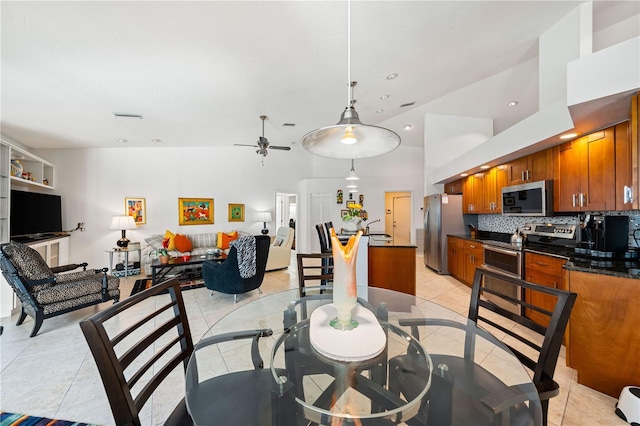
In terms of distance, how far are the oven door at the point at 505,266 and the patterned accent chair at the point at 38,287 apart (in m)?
4.59

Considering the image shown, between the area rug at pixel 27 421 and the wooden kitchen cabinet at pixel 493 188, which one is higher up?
the wooden kitchen cabinet at pixel 493 188

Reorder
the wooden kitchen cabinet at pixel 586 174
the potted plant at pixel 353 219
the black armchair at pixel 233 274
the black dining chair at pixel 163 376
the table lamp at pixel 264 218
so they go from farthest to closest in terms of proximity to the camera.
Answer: the table lamp at pixel 264 218 → the potted plant at pixel 353 219 → the black armchair at pixel 233 274 → the wooden kitchen cabinet at pixel 586 174 → the black dining chair at pixel 163 376

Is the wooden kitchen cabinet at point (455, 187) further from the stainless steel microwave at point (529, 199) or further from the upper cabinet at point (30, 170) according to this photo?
the upper cabinet at point (30, 170)

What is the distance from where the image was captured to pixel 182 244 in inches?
207

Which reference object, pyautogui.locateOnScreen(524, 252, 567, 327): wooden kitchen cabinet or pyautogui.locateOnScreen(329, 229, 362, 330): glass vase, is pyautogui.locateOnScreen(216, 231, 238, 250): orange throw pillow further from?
pyautogui.locateOnScreen(524, 252, 567, 327): wooden kitchen cabinet

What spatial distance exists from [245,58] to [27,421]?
314 cm

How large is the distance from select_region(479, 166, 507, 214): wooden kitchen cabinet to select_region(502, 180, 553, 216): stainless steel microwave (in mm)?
139

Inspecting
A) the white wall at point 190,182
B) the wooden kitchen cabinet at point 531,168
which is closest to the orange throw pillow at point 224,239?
the white wall at point 190,182

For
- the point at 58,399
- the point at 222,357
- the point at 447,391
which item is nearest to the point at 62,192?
the point at 58,399

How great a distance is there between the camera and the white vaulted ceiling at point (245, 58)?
1.88 meters

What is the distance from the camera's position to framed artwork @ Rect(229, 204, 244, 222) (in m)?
6.31

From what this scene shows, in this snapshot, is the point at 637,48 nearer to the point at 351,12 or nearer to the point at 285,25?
the point at 351,12

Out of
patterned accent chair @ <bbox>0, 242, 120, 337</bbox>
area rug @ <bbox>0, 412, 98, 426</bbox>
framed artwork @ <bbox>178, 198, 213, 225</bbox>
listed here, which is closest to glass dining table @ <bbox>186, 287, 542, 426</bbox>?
area rug @ <bbox>0, 412, 98, 426</bbox>

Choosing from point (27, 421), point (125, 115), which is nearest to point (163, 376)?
point (27, 421)
